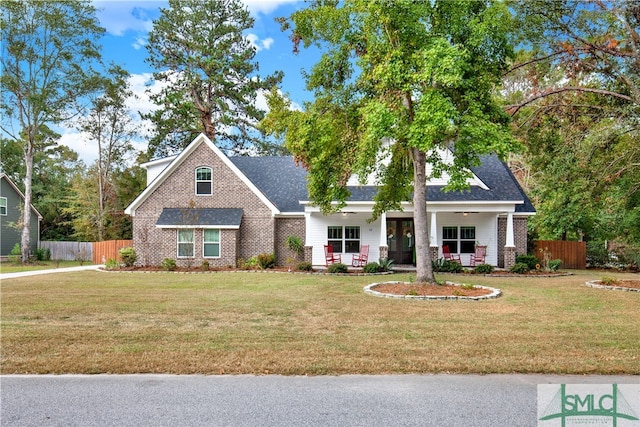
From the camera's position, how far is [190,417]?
3900 mm

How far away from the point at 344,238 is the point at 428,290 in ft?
31.1

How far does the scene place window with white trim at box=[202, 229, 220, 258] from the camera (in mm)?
19688

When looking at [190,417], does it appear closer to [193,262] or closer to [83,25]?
[193,262]

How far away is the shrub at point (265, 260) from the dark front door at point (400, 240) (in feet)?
19.5

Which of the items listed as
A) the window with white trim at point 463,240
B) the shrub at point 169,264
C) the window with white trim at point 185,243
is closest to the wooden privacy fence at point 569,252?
the window with white trim at point 463,240

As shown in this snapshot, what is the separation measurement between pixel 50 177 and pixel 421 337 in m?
45.3

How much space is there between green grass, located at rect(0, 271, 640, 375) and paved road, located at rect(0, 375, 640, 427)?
280 millimetres

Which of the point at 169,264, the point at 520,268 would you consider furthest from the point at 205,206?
the point at 520,268

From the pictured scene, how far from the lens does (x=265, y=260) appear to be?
18750mm

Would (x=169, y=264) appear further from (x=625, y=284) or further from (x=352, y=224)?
(x=625, y=284)

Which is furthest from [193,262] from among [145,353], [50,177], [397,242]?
[50,177]

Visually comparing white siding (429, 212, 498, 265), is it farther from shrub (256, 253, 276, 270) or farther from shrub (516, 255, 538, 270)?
shrub (256, 253, 276, 270)

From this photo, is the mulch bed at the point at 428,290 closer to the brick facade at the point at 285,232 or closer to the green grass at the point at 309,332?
the green grass at the point at 309,332

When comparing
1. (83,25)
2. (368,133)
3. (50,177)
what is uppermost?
(83,25)
